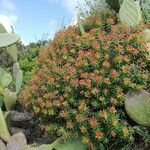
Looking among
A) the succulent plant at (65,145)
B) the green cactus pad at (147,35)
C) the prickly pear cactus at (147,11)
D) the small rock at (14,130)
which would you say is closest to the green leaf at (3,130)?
the small rock at (14,130)

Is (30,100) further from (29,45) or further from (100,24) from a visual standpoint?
(29,45)

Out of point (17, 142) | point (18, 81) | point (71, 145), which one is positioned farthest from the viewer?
point (18, 81)

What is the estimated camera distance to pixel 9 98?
24.0ft

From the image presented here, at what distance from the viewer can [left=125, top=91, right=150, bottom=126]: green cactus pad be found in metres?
5.57

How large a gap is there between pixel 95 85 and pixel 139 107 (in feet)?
1.80

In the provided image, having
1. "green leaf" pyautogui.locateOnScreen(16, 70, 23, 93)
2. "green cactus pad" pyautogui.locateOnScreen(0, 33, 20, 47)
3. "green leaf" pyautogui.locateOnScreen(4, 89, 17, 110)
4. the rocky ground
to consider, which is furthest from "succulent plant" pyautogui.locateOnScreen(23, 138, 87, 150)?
"green leaf" pyautogui.locateOnScreen(16, 70, 23, 93)

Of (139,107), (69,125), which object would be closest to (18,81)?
(69,125)

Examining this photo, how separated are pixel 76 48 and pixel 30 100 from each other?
0.92 metres

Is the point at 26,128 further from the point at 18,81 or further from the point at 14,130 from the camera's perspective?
the point at 18,81

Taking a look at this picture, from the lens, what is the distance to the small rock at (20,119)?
720 cm

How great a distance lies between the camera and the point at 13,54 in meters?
8.39

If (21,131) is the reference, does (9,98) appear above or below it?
above

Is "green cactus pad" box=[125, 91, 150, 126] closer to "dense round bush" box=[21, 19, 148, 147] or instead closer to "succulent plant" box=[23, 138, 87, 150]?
"dense round bush" box=[21, 19, 148, 147]

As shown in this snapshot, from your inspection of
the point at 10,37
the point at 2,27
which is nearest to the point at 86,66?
the point at 10,37
